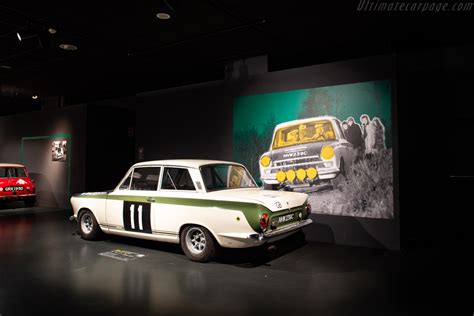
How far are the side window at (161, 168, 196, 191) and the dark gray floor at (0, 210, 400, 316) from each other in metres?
1.04

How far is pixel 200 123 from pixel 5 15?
4.05 metres

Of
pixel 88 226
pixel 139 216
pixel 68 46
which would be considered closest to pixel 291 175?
pixel 139 216

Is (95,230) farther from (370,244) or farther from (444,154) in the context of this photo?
(444,154)

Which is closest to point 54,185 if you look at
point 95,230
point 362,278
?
point 95,230

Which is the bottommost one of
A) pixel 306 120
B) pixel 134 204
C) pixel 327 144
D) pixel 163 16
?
pixel 134 204

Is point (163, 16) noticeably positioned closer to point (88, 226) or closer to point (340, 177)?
point (88, 226)

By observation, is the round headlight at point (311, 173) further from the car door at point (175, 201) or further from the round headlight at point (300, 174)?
the car door at point (175, 201)

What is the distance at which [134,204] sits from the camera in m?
5.48

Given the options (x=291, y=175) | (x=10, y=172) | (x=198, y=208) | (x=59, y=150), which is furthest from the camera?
(x=59, y=150)

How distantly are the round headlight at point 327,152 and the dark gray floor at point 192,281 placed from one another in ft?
5.14

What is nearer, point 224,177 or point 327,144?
point 224,177

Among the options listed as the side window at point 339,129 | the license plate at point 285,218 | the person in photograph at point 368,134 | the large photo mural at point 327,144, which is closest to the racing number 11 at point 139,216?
the license plate at point 285,218

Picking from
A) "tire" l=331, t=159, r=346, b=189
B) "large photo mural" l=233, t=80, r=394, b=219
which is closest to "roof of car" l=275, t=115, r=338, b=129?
"large photo mural" l=233, t=80, r=394, b=219

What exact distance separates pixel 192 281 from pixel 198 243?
917 mm
